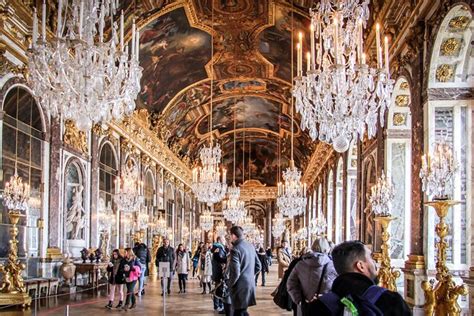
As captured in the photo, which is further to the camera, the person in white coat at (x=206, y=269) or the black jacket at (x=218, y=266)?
the person in white coat at (x=206, y=269)

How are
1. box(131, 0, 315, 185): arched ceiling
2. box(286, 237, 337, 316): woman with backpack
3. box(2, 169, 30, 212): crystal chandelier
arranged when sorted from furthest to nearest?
box(131, 0, 315, 185): arched ceiling
box(2, 169, 30, 212): crystal chandelier
box(286, 237, 337, 316): woman with backpack

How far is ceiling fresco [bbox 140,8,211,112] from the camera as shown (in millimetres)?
21016

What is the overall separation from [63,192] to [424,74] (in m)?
9.81

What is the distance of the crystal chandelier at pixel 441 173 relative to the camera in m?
8.16

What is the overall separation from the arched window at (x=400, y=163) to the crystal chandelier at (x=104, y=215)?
9.70 m

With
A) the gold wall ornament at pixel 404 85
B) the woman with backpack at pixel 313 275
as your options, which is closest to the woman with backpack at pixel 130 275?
the gold wall ornament at pixel 404 85

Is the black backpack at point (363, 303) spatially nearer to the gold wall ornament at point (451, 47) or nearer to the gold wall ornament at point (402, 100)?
the gold wall ornament at point (451, 47)

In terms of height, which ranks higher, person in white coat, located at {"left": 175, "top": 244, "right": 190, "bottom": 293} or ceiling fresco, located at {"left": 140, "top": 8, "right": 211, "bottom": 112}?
ceiling fresco, located at {"left": 140, "top": 8, "right": 211, "bottom": 112}

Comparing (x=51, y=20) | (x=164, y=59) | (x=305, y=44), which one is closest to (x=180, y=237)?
(x=164, y=59)

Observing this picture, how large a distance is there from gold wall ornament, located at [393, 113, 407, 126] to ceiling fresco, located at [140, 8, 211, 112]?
9279 mm

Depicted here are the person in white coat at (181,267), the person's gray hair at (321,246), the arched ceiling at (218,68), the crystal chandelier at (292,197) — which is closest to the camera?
the person's gray hair at (321,246)

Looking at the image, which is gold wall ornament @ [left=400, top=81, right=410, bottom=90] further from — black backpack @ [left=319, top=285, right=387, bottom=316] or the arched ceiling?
black backpack @ [left=319, top=285, right=387, bottom=316]

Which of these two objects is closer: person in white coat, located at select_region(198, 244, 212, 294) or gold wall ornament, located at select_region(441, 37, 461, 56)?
gold wall ornament, located at select_region(441, 37, 461, 56)

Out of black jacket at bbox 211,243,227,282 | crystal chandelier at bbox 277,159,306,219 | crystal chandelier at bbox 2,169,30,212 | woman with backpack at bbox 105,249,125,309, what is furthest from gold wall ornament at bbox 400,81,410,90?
crystal chandelier at bbox 2,169,30,212
